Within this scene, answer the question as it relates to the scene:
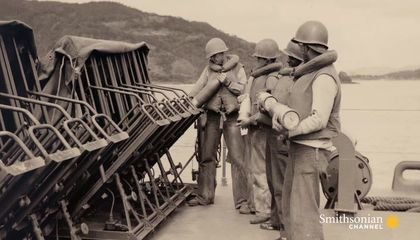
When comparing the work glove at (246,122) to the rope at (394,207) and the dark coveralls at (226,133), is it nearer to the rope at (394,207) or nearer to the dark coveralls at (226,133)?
the dark coveralls at (226,133)

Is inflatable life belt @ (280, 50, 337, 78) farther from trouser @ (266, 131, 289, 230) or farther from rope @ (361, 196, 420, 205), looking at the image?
rope @ (361, 196, 420, 205)

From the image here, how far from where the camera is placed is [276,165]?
4891 millimetres

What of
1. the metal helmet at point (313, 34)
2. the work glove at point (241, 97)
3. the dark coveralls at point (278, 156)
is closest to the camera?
the metal helmet at point (313, 34)

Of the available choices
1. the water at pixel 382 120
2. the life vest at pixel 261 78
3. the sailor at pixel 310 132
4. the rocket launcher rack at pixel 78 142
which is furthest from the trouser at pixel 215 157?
the water at pixel 382 120

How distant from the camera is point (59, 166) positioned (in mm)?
3443

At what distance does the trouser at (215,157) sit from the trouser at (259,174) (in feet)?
1.82

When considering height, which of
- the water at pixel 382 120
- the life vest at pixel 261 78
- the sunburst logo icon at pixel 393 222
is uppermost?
the life vest at pixel 261 78

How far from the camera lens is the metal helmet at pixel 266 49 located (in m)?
5.47

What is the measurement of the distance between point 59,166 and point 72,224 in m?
1.00

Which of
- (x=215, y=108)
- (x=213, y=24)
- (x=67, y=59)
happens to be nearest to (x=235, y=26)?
(x=213, y=24)

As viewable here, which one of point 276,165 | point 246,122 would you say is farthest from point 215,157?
point 276,165

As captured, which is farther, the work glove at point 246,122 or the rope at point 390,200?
the rope at point 390,200

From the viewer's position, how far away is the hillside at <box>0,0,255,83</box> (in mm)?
15227

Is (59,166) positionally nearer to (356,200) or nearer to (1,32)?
(1,32)
